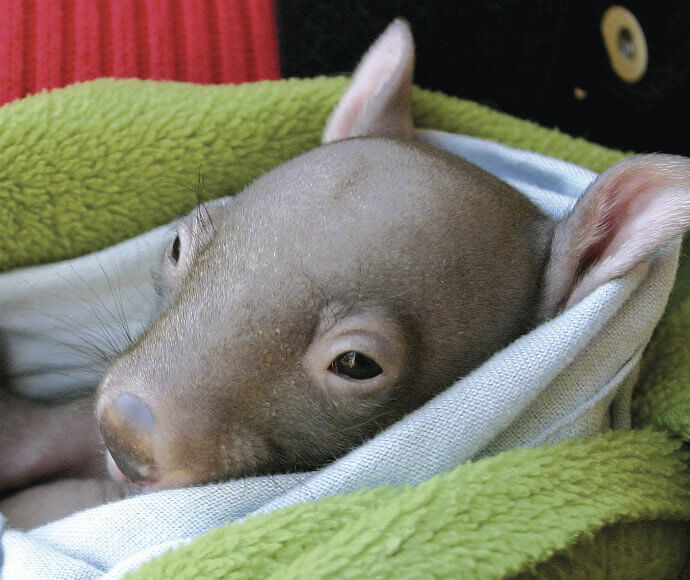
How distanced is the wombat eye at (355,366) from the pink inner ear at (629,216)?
403 mm

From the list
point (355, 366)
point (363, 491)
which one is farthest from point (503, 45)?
point (363, 491)

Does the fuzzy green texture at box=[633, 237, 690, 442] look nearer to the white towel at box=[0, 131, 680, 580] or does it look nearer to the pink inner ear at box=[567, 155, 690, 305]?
the white towel at box=[0, 131, 680, 580]

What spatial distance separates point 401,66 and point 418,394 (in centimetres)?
83

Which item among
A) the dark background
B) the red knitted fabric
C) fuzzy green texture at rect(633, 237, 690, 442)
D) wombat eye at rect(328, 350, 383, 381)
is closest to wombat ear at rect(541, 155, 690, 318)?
fuzzy green texture at rect(633, 237, 690, 442)

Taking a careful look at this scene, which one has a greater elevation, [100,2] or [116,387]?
[100,2]

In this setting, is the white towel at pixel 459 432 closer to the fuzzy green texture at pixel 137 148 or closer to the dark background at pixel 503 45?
the fuzzy green texture at pixel 137 148

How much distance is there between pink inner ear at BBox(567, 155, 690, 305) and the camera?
1419mm

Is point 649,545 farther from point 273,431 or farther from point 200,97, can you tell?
point 200,97

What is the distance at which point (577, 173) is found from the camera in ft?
6.27

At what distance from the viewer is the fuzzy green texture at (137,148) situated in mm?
1860

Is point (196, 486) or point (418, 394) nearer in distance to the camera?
point (196, 486)

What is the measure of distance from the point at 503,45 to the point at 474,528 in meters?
1.39

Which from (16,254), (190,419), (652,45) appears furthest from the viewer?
(652,45)

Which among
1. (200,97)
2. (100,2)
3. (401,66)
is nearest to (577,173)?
(401,66)
